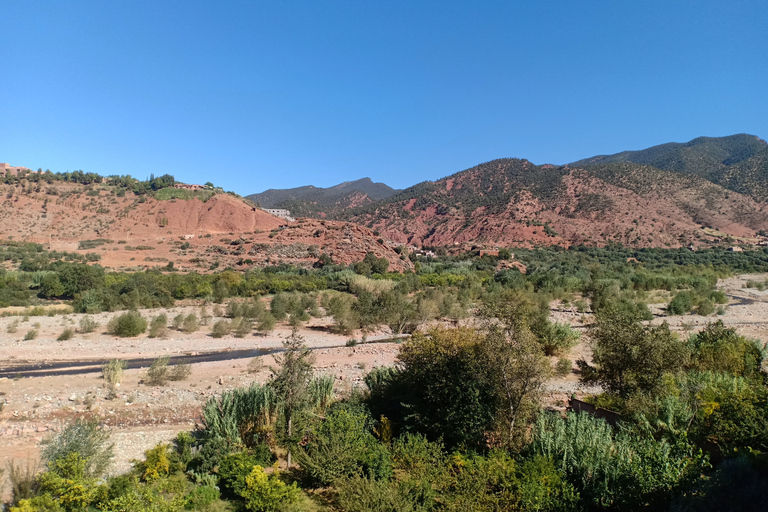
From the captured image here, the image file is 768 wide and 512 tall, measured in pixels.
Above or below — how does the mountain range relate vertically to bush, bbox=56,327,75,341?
above

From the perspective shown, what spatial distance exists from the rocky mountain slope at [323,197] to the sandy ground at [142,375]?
88701 millimetres

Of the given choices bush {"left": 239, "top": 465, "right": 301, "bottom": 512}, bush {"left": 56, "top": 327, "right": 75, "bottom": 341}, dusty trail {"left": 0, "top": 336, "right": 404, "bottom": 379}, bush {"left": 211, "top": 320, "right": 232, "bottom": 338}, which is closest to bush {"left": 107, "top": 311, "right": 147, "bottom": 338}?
bush {"left": 56, "top": 327, "right": 75, "bottom": 341}

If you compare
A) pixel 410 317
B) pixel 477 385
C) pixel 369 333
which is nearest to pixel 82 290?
pixel 369 333

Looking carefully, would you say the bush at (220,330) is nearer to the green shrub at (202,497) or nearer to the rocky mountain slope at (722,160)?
the green shrub at (202,497)

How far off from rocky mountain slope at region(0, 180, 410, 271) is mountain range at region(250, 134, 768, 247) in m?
32.6

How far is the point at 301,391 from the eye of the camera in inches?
347

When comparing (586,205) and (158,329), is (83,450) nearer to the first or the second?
(158,329)

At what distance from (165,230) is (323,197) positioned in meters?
86.3

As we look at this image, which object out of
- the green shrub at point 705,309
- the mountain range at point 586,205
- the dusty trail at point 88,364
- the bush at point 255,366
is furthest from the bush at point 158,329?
the mountain range at point 586,205

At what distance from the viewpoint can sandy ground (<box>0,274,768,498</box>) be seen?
33.4 feet

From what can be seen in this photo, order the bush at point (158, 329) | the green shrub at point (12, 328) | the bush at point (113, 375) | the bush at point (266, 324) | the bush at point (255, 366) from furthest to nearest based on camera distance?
the bush at point (266, 324), the bush at point (158, 329), the green shrub at point (12, 328), the bush at point (255, 366), the bush at point (113, 375)

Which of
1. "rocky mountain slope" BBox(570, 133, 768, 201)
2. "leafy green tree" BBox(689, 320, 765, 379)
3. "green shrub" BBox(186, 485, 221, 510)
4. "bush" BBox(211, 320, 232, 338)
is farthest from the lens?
"rocky mountain slope" BBox(570, 133, 768, 201)

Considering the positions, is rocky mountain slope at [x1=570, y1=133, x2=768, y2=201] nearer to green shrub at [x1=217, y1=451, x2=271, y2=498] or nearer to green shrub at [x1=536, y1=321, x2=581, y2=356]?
green shrub at [x1=536, y1=321, x2=581, y2=356]

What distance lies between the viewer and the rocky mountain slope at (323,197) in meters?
116
